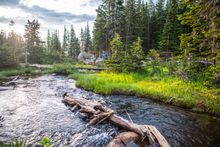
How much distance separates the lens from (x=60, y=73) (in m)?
22.0

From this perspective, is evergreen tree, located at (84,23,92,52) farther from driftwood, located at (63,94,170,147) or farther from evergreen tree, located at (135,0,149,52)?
driftwood, located at (63,94,170,147)

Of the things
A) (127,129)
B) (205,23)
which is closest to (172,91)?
(205,23)

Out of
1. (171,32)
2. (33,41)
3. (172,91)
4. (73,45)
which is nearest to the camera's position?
(172,91)

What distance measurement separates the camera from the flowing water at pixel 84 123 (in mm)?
5383

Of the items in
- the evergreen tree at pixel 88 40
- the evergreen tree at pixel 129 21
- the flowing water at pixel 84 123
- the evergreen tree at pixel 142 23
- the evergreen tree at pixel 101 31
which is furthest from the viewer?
the evergreen tree at pixel 88 40

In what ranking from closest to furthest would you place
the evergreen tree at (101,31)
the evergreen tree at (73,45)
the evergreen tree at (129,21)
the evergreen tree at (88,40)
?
the evergreen tree at (129,21) < the evergreen tree at (101,31) < the evergreen tree at (88,40) < the evergreen tree at (73,45)

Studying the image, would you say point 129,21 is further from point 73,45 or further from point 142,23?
point 73,45

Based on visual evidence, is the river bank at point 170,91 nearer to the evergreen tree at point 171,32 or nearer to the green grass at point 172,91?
the green grass at point 172,91

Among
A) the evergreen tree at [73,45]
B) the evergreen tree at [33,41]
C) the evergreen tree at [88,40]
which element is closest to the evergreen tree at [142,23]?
the evergreen tree at [33,41]

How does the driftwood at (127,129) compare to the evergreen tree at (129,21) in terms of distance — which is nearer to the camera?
the driftwood at (127,129)

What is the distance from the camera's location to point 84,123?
6543 millimetres

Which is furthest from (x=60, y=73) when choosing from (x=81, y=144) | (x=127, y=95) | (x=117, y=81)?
(x=81, y=144)

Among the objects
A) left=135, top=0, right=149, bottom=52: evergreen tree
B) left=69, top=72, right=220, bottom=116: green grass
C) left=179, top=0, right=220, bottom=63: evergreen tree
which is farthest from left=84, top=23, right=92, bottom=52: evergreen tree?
left=179, top=0, right=220, bottom=63: evergreen tree

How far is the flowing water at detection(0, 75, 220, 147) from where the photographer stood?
5383 mm
